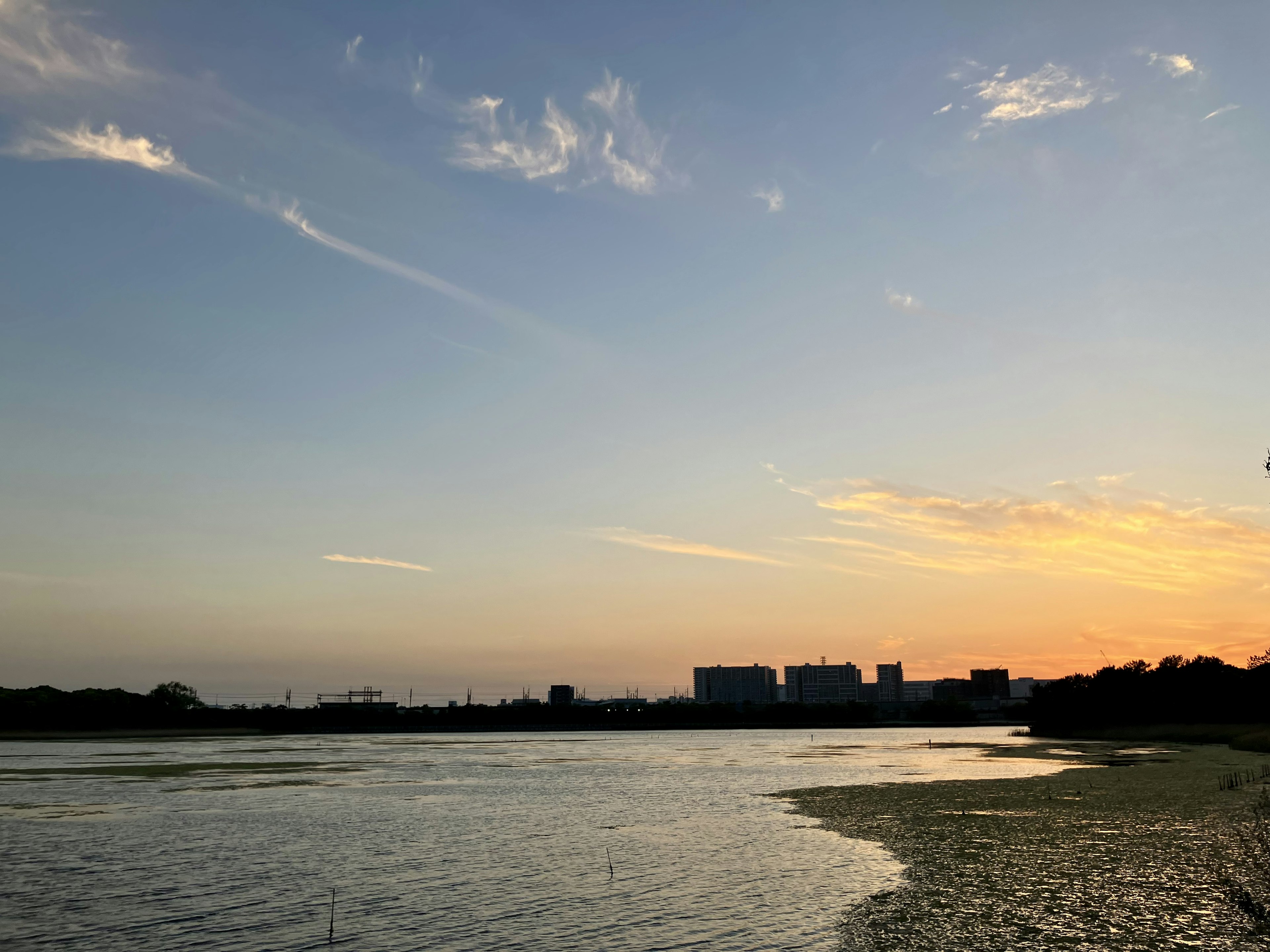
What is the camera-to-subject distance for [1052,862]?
33.2 m

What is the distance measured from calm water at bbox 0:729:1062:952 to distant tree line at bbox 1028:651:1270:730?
70976mm

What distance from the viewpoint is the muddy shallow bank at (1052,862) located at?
77.6 ft

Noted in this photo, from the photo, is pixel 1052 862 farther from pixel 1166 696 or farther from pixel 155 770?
pixel 1166 696

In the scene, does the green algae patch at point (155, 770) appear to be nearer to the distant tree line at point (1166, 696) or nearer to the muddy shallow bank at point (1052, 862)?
the muddy shallow bank at point (1052, 862)

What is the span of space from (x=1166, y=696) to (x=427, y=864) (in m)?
Result: 156

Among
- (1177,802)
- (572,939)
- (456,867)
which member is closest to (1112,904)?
(572,939)

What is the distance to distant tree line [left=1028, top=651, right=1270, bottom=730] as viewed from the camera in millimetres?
129750

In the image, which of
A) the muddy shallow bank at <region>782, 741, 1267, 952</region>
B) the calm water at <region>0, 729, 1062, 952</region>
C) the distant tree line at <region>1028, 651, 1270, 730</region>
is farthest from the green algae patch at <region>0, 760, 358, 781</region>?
the distant tree line at <region>1028, 651, 1270, 730</region>

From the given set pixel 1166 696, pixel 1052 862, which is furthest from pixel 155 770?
pixel 1166 696

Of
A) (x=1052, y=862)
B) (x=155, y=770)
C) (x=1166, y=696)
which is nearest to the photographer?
(x=1052, y=862)

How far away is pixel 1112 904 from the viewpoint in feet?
86.7

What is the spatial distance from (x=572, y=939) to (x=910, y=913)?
33.0 feet

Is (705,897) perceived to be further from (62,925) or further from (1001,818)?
(1001,818)

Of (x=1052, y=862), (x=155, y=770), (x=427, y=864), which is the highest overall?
(x=1052, y=862)
